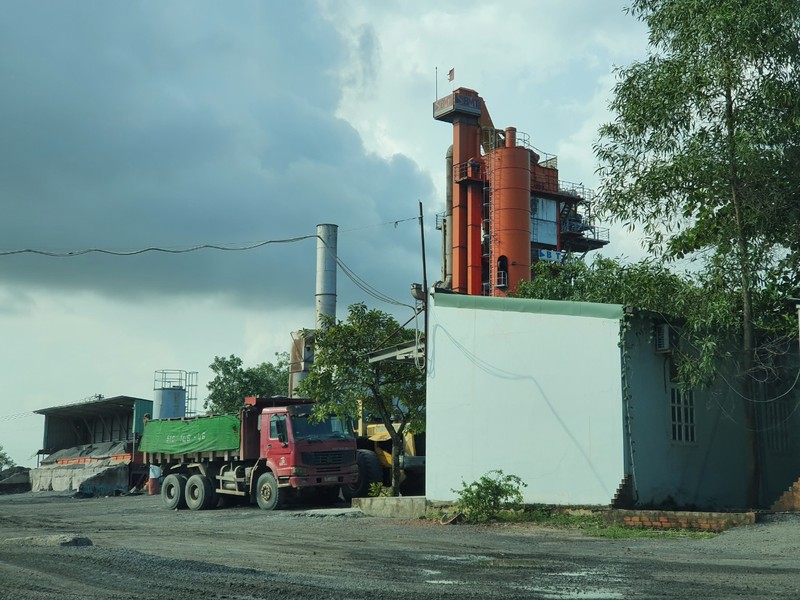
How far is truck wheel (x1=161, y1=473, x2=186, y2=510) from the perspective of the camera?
1056 inches

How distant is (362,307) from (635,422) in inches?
371

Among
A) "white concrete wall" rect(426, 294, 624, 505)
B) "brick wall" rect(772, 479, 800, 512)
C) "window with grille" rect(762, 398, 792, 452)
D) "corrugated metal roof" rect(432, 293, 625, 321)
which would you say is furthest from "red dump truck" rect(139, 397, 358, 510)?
"brick wall" rect(772, 479, 800, 512)

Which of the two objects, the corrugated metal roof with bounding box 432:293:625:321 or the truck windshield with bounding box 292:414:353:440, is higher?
the corrugated metal roof with bounding box 432:293:625:321

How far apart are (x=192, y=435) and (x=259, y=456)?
9.41 ft

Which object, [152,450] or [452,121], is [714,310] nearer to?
[152,450]

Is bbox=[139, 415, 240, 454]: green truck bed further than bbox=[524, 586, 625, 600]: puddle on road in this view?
Yes

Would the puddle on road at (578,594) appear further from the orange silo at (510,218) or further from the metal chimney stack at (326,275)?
the orange silo at (510,218)

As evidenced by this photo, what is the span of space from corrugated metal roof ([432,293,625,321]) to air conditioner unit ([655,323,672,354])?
4.51 ft

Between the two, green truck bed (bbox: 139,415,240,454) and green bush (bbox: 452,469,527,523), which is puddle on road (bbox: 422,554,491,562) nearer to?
green bush (bbox: 452,469,527,523)

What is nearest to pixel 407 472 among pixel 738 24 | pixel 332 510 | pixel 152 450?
pixel 332 510

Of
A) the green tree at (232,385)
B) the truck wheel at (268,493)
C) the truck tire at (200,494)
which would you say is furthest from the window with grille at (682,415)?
the green tree at (232,385)

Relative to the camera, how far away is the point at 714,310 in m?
19.5

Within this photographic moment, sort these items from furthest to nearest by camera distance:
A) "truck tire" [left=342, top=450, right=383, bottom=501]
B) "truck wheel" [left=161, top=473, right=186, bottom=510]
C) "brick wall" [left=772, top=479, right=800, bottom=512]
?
1. "truck wheel" [left=161, top=473, right=186, bottom=510]
2. "truck tire" [left=342, top=450, right=383, bottom=501]
3. "brick wall" [left=772, top=479, right=800, bottom=512]

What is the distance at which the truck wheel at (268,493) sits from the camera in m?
23.8
